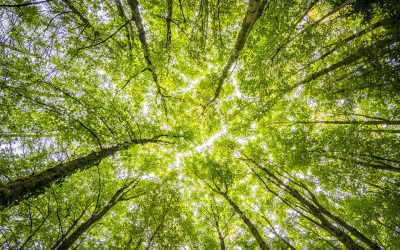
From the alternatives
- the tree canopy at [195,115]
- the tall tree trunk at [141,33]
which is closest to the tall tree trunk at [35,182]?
the tree canopy at [195,115]

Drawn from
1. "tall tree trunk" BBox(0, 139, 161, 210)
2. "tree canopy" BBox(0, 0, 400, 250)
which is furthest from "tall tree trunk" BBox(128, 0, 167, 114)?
"tall tree trunk" BBox(0, 139, 161, 210)

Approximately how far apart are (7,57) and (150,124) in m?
5.67

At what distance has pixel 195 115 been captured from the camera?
1093 cm

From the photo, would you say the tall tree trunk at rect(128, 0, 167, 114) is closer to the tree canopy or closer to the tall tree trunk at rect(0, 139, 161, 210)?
the tree canopy

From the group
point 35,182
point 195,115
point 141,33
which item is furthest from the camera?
point 195,115

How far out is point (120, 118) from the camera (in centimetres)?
654

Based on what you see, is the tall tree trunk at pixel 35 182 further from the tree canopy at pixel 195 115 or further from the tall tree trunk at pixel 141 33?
the tall tree trunk at pixel 141 33

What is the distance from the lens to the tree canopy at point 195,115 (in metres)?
4.89

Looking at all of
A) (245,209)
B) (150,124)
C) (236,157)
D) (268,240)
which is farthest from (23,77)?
(268,240)

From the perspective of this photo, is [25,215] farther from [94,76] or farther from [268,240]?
[268,240]

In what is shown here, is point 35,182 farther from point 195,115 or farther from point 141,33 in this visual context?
point 195,115

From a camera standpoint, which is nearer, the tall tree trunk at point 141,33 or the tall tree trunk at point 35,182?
the tall tree trunk at point 35,182

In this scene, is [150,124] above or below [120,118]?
above

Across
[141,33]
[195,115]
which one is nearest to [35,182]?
[141,33]
